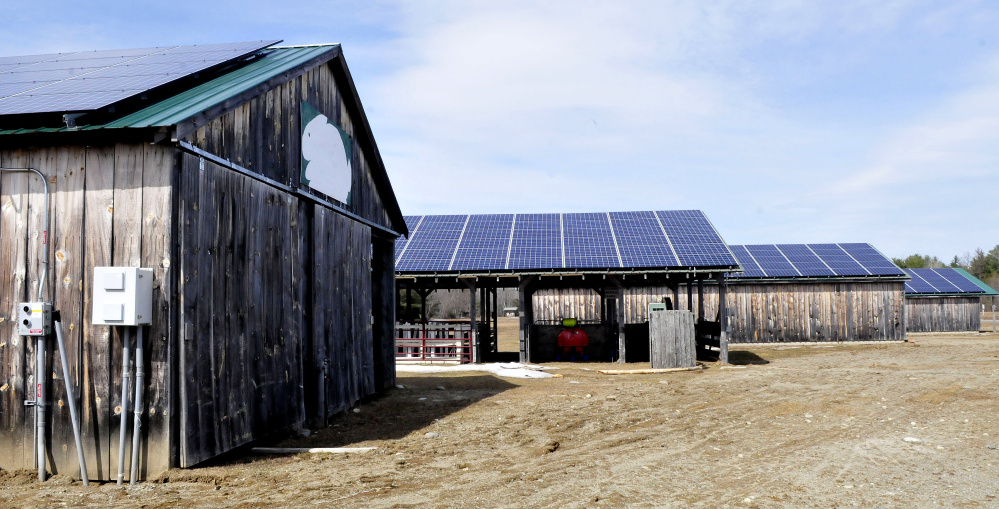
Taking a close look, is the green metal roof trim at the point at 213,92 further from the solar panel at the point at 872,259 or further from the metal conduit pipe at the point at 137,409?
the solar panel at the point at 872,259

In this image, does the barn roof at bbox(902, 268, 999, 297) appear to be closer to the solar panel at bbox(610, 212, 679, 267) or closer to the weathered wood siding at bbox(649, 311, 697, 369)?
the solar panel at bbox(610, 212, 679, 267)

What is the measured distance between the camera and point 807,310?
31.6 metres

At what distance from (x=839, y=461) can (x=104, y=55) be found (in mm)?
11458

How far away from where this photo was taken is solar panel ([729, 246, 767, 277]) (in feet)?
104

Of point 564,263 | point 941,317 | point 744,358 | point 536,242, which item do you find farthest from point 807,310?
point 564,263

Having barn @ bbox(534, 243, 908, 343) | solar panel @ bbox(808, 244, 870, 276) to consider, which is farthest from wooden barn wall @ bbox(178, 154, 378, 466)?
solar panel @ bbox(808, 244, 870, 276)

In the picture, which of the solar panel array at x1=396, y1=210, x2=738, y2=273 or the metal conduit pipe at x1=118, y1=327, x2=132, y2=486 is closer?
the metal conduit pipe at x1=118, y1=327, x2=132, y2=486

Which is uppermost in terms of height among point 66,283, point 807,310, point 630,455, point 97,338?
point 66,283

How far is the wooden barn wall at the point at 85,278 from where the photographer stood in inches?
281

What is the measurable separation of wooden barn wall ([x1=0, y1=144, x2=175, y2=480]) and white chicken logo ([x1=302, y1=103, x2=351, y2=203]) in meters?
3.28

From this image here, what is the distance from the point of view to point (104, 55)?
11.0m

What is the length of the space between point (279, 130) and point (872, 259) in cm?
3114

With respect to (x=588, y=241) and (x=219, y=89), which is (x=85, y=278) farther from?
(x=588, y=241)

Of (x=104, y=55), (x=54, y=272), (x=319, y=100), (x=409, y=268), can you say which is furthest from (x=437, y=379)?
(x=54, y=272)
